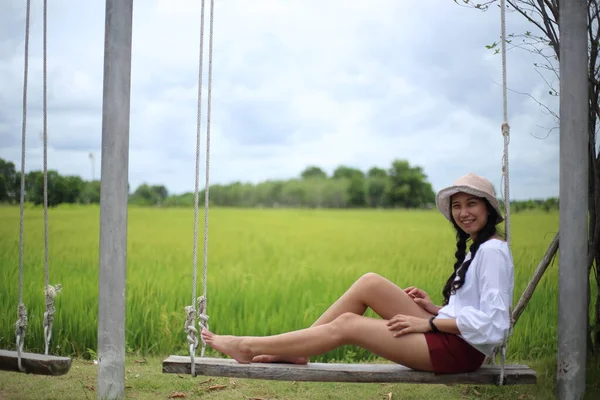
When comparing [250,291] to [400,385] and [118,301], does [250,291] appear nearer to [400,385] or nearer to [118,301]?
[400,385]

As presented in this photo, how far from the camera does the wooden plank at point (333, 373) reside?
219 centimetres

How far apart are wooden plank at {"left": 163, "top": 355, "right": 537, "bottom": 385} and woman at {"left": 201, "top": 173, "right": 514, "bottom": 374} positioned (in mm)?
37

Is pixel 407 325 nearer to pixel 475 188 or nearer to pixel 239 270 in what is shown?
pixel 475 188

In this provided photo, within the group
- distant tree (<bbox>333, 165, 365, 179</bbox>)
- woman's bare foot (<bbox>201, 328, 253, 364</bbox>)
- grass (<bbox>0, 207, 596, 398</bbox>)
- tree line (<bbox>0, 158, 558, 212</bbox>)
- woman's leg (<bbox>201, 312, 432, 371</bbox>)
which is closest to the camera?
woman's leg (<bbox>201, 312, 432, 371</bbox>)

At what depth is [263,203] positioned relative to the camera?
644 cm

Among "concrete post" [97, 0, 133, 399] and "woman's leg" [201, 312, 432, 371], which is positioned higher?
"concrete post" [97, 0, 133, 399]

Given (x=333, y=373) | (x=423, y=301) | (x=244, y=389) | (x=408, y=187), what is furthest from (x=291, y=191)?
(x=333, y=373)

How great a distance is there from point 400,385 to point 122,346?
1.63 metres

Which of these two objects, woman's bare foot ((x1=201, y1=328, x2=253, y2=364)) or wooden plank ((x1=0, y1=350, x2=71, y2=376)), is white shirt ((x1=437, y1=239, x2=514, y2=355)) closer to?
woman's bare foot ((x1=201, y1=328, x2=253, y2=364))

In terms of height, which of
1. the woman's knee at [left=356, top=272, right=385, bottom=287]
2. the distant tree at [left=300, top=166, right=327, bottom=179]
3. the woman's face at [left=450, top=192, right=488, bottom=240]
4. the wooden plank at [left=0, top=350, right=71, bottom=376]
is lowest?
the wooden plank at [left=0, top=350, right=71, bottom=376]

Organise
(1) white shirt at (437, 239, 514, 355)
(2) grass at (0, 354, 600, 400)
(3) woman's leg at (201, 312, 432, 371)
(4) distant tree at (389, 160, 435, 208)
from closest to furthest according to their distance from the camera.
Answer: (1) white shirt at (437, 239, 514, 355) < (3) woman's leg at (201, 312, 432, 371) < (2) grass at (0, 354, 600, 400) < (4) distant tree at (389, 160, 435, 208)

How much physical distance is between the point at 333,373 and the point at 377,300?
1.22ft

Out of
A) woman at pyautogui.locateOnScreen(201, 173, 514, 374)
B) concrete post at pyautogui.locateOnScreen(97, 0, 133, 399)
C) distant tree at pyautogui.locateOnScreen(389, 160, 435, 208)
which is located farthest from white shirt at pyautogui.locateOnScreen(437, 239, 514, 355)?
distant tree at pyautogui.locateOnScreen(389, 160, 435, 208)

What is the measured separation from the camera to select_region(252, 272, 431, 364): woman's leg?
241 centimetres
